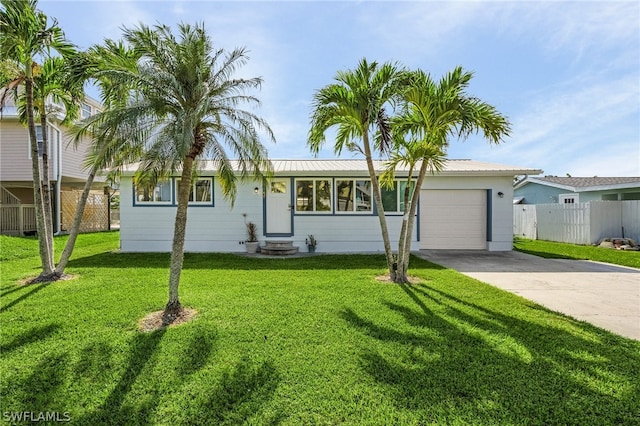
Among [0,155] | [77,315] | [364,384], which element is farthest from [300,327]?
[0,155]

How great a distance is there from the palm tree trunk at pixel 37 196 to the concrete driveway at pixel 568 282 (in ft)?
31.7

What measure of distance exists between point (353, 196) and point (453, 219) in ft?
12.7

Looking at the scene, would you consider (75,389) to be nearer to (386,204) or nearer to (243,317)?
(243,317)

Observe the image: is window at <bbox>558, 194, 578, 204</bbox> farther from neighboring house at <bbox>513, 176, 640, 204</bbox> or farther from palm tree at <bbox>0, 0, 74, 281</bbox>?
palm tree at <bbox>0, 0, 74, 281</bbox>

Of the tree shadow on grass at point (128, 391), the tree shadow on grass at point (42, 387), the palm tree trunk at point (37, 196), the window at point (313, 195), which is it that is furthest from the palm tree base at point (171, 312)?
the window at point (313, 195)

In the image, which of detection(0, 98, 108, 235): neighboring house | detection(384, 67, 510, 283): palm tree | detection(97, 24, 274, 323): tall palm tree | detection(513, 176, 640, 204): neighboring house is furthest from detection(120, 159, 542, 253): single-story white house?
detection(513, 176, 640, 204): neighboring house

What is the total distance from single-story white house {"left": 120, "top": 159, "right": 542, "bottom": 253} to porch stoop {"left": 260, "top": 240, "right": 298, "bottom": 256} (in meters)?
0.32

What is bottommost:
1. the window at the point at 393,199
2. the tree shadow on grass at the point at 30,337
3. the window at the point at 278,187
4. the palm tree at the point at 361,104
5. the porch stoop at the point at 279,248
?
the tree shadow on grass at the point at 30,337

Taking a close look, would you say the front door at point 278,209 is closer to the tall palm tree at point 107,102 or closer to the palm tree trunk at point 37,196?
the tall palm tree at point 107,102

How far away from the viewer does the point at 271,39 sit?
26.0ft

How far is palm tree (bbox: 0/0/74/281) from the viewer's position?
18.1ft

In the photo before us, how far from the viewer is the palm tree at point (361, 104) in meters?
6.14

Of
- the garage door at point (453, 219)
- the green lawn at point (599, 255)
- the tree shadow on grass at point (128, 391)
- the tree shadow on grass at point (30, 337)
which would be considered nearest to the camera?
the tree shadow on grass at point (128, 391)

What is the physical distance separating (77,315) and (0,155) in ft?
51.6
